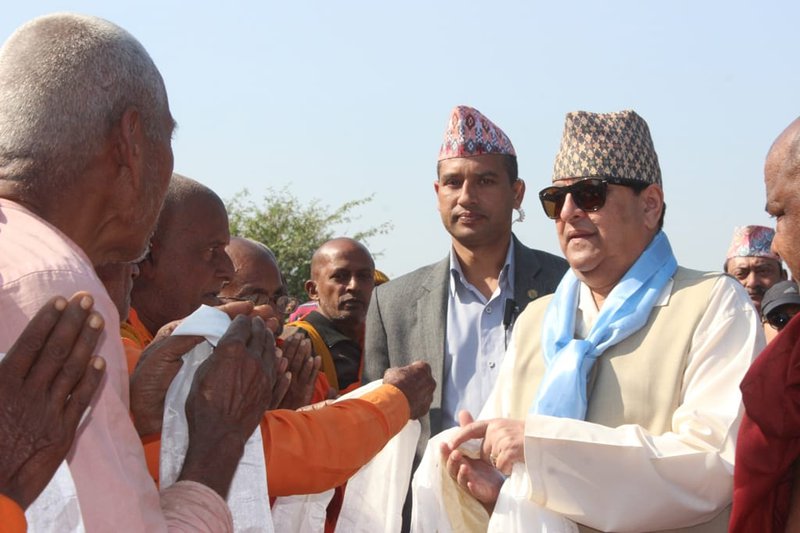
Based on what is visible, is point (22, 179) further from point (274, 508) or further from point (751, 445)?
point (274, 508)

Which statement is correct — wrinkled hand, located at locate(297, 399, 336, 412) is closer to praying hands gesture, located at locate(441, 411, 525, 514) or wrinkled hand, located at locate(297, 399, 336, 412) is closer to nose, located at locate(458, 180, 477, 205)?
praying hands gesture, located at locate(441, 411, 525, 514)

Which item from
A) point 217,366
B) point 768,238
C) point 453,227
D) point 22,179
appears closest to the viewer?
point 22,179

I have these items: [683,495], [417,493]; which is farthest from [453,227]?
[683,495]

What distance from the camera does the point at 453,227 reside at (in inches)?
241

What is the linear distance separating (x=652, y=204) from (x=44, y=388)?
327 cm

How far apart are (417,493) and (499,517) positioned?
19.2 inches

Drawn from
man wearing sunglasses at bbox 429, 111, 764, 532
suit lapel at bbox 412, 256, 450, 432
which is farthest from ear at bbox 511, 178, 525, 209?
man wearing sunglasses at bbox 429, 111, 764, 532

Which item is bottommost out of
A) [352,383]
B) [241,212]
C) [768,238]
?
[241,212]

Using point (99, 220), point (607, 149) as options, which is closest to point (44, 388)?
point (99, 220)

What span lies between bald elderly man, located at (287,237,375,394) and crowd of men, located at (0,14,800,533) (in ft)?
4.50

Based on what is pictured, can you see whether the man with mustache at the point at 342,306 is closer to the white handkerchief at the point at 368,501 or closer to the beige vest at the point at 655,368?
the white handkerchief at the point at 368,501

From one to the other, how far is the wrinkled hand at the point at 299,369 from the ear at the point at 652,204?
154cm

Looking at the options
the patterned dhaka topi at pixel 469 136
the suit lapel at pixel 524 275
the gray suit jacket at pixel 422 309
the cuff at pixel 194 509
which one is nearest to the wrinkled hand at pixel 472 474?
the gray suit jacket at pixel 422 309

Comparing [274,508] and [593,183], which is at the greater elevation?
[593,183]
